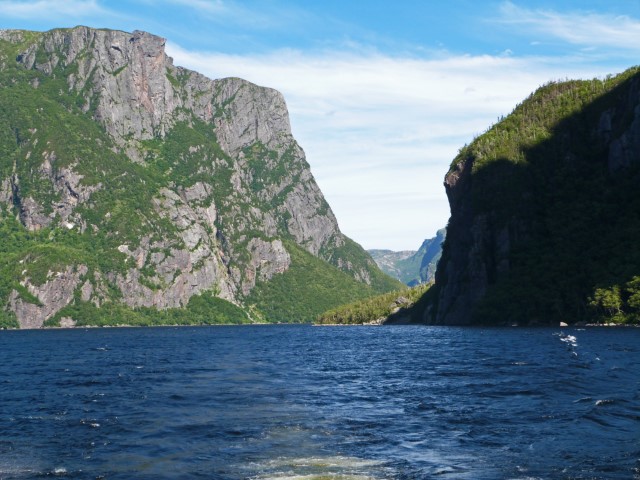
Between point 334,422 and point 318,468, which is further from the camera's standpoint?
point 334,422

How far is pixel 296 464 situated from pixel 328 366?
55908 mm

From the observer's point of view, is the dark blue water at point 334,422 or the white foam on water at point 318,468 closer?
the white foam on water at point 318,468

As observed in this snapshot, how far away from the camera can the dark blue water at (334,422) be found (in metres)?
32.9

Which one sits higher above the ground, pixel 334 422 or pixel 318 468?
pixel 318 468

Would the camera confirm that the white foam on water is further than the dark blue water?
No

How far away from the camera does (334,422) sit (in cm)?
4528

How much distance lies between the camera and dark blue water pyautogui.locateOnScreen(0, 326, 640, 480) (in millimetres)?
32938

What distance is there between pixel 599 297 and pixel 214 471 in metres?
182

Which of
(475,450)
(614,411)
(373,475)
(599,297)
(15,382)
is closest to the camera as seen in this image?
(373,475)

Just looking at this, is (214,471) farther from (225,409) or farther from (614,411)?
(614,411)

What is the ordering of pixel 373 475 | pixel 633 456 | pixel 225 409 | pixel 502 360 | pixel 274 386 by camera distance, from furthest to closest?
pixel 502 360 → pixel 274 386 → pixel 225 409 → pixel 633 456 → pixel 373 475

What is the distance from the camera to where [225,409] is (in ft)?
167

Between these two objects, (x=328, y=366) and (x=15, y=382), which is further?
(x=328, y=366)

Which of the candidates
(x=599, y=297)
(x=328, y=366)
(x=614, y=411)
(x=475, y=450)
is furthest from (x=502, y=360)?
(x=599, y=297)
